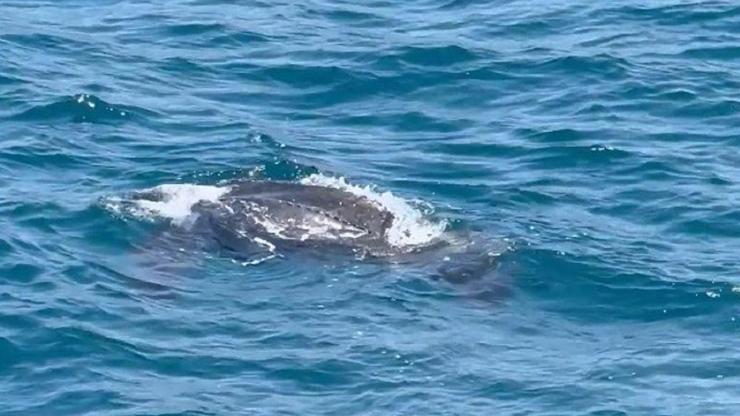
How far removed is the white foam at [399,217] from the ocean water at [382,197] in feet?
0.37

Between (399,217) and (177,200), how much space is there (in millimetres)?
3228

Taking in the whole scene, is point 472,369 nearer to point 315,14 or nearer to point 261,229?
point 261,229

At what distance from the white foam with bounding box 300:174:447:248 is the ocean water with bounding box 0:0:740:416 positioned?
11 centimetres

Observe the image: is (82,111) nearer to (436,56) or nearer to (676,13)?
(436,56)

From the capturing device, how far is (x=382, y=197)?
993 inches

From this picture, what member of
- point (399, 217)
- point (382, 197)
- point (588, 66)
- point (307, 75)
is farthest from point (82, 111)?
point (588, 66)

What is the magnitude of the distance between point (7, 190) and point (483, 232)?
22.9 feet

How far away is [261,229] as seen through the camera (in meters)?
23.5

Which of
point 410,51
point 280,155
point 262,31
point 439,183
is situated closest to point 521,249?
point 439,183

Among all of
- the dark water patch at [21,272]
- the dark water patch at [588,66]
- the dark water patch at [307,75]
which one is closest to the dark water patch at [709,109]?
the dark water patch at [588,66]

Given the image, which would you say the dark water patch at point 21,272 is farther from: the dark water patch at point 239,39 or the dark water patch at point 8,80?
the dark water patch at point 239,39

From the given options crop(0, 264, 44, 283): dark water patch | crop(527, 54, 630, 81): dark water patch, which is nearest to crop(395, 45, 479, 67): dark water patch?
crop(527, 54, 630, 81): dark water patch

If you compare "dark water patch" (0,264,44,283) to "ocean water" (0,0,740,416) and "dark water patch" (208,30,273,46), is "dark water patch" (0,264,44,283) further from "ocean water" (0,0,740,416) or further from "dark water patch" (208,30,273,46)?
"dark water patch" (208,30,273,46)

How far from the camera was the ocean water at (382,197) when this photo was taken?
19312 millimetres
